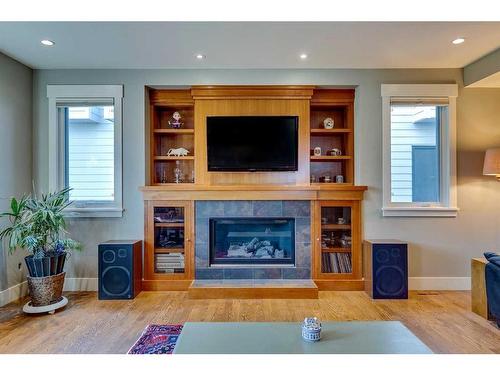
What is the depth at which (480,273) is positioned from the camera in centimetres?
303

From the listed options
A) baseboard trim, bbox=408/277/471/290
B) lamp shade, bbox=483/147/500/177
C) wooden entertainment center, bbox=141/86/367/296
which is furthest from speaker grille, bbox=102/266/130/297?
lamp shade, bbox=483/147/500/177

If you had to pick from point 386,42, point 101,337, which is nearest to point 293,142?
point 386,42

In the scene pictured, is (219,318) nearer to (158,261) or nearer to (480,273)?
(158,261)

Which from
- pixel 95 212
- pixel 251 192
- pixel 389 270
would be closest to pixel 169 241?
pixel 95 212

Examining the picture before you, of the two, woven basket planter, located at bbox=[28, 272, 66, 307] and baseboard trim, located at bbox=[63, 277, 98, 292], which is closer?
woven basket planter, located at bbox=[28, 272, 66, 307]

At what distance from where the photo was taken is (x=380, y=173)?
3.89m

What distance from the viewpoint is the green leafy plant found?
10.2 ft

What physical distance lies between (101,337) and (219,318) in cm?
102

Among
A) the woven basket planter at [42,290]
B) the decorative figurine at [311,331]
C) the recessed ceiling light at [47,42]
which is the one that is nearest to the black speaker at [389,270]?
the decorative figurine at [311,331]

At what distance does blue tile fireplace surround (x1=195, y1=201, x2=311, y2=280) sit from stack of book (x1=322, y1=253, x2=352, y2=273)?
0.77 ft

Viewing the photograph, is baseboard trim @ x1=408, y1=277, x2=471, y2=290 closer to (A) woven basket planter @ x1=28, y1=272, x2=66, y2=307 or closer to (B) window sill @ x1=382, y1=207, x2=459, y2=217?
(B) window sill @ x1=382, y1=207, x2=459, y2=217

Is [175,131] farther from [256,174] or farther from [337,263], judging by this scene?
[337,263]

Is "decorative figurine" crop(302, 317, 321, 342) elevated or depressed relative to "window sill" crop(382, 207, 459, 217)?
depressed

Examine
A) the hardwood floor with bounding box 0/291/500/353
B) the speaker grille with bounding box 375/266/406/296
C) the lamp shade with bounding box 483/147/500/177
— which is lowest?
the hardwood floor with bounding box 0/291/500/353
